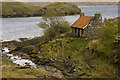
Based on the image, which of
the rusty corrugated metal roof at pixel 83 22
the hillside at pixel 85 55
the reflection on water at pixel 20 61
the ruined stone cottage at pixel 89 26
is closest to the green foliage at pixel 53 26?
the hillside at pixel 85 55

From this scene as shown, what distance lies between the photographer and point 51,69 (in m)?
33.6

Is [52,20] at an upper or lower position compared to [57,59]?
upper

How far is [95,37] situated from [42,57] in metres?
16.1

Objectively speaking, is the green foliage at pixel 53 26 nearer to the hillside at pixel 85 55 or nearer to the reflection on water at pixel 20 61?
the hillside at pixel 85 55

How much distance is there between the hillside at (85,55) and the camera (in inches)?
1120

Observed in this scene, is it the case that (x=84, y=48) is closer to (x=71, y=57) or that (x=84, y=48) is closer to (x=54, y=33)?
(x=71, y=57)

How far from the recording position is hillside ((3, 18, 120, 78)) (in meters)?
28.4

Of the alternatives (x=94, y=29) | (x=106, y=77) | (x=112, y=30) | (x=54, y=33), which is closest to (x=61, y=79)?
(x=106, y=77)

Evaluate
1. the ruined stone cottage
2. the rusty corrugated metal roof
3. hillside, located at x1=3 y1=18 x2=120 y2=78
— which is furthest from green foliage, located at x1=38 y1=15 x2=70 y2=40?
the ruined stone cottage

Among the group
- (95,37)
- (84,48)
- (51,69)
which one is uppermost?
(95,37)

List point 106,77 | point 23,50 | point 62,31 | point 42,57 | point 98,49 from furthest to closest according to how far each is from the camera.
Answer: point 62,31 → point 23,50 → point 42,57 → point 98,49 → point 106,77

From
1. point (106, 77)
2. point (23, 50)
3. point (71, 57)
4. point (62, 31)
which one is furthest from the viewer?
point (62, 31)

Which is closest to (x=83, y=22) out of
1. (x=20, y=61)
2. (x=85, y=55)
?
(x=85, y=55)

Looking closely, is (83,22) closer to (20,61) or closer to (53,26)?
(53,26)
